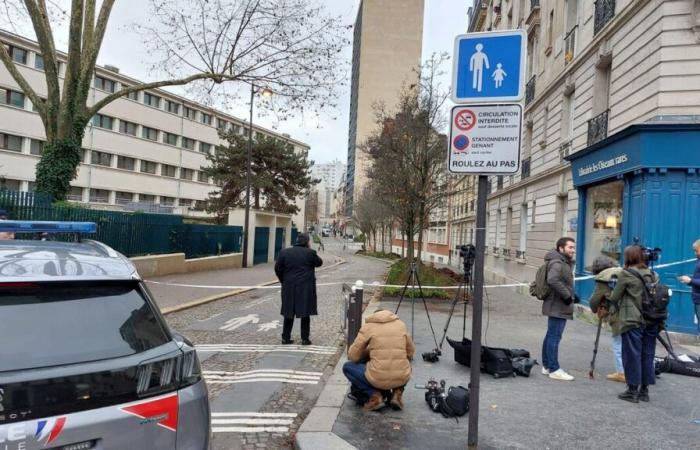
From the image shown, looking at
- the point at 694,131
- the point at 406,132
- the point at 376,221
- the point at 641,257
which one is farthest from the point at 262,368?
the point at 376,221

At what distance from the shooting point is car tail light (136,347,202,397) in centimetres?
235

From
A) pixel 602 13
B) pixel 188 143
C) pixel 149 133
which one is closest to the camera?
pixel 602 13

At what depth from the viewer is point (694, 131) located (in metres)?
9.09

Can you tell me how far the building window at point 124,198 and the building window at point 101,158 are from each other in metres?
3.20

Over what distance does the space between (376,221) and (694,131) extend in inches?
1455

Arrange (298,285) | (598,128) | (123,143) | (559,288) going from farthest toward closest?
1. (123,143)
2. (598,128)
3. (298,285)
4. (559,288)

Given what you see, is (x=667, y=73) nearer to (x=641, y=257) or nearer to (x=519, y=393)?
(x=641, y=257)

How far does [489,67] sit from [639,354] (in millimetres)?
3599

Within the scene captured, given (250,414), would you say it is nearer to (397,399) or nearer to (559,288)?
(397,399)

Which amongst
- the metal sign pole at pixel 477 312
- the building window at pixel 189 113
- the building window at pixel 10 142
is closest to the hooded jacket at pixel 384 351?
the metal sign pole at pixel 477 312

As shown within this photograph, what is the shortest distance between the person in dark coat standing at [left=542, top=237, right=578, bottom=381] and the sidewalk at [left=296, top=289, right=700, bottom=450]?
0.20m

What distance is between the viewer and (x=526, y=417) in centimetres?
462

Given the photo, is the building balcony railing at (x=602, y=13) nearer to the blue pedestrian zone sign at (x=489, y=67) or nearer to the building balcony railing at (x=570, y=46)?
the building balcony railing at (x=570, y=46)

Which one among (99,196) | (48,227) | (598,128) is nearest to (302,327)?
(48,227)
